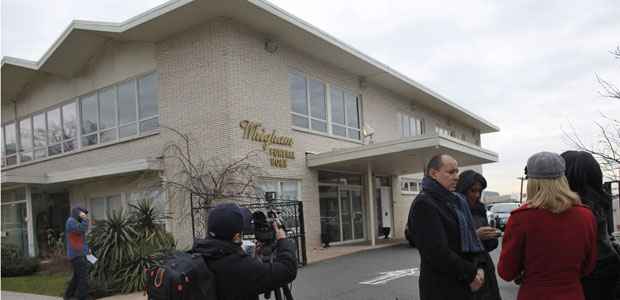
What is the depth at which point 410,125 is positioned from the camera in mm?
24703

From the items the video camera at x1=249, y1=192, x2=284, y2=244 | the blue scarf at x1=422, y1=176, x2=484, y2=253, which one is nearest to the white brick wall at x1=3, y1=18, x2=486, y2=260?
the video camera at x1=249, y1=192, x2=284, y2=244

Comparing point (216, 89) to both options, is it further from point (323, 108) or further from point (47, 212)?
point (47, 212)

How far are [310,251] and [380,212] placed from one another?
6.72 m

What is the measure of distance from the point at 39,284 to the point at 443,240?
11429 millimetres

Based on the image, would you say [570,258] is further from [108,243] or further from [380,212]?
[380,212]

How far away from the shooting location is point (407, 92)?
2330 cm

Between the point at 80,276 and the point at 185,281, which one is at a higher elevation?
the point at 185,281

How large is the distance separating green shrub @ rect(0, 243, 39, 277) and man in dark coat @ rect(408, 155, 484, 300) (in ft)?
47.0

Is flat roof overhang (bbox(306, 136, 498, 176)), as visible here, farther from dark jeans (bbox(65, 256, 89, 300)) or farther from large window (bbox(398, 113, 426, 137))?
dark jeans (bbox(65, 256, 89, 300))

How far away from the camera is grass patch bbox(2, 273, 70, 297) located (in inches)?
429

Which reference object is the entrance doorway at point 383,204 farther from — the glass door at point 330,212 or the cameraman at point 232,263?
the cameraman at point 232,263

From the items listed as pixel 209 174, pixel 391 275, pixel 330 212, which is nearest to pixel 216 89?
pixel 209 174

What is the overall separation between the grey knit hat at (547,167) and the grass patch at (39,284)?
9.60 meters

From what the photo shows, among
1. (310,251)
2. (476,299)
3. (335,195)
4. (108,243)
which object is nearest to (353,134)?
(335,195)
